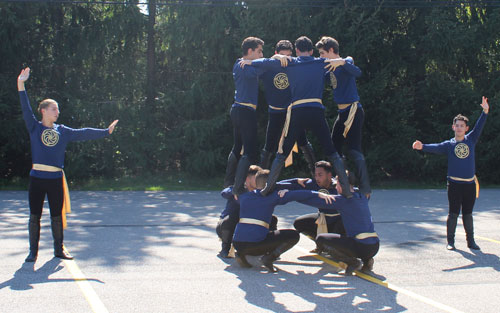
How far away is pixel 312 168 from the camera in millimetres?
8164

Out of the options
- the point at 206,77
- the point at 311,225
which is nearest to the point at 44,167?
the point at 311,225

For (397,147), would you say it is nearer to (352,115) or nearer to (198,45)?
(198,45)

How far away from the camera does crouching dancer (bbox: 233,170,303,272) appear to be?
6.55 meters

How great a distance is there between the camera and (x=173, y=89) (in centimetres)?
1922

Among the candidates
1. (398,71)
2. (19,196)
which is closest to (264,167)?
(19,196)

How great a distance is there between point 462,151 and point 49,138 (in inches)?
218

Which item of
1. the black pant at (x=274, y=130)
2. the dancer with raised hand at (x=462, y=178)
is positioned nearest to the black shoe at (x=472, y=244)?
the dancer with raised hand at (x=462, y=178)

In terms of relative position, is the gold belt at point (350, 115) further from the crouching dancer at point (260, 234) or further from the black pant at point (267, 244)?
the black pant at point (267, 244)

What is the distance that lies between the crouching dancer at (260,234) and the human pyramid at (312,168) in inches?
0.5

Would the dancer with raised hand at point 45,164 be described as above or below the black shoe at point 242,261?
above

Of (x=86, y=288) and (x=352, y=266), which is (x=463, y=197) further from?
(x=86, y=288)

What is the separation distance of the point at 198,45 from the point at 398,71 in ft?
23.1

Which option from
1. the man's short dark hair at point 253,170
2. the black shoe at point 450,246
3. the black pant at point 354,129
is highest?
the black pant at point 354,129

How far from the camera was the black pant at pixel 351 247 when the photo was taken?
635cm
